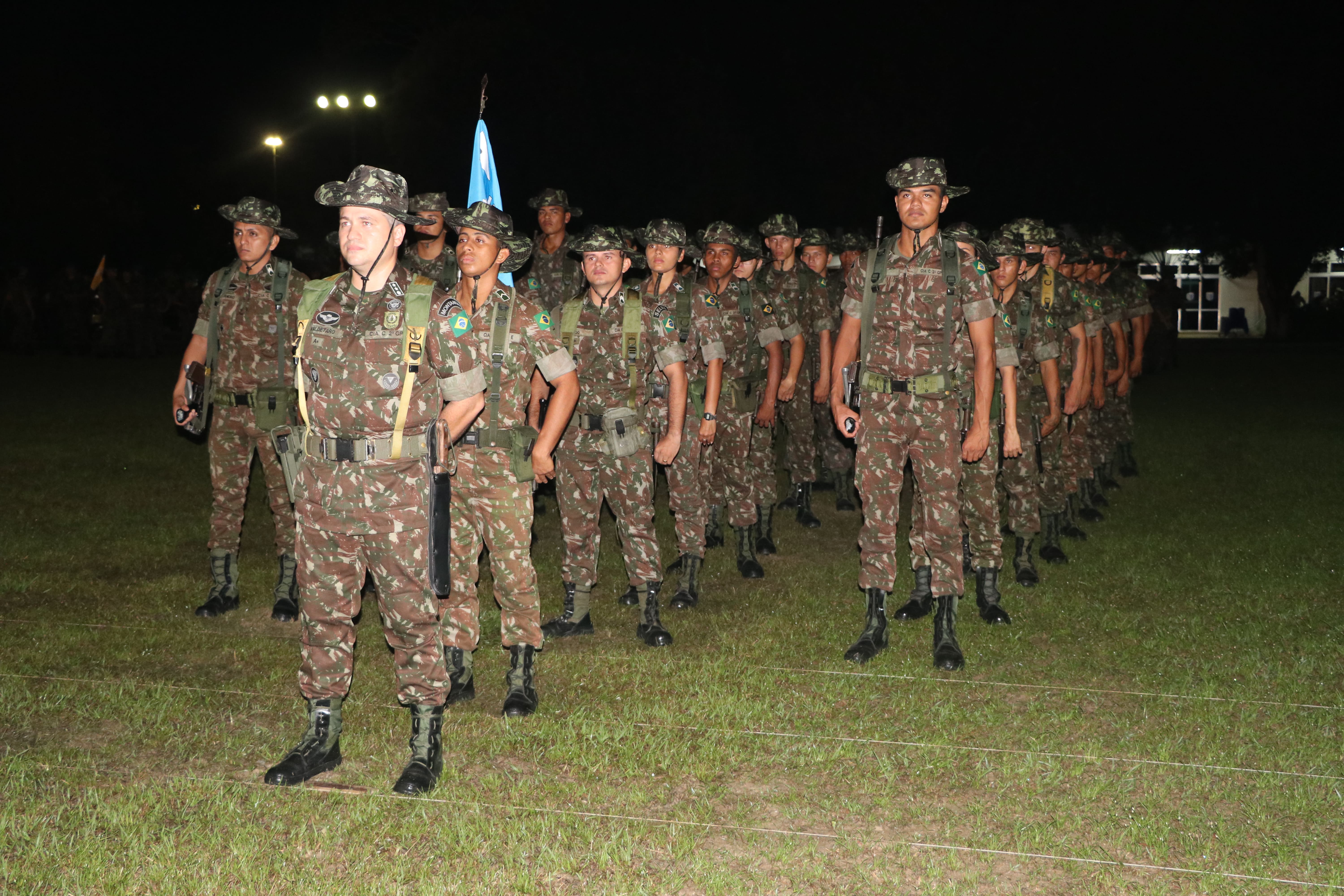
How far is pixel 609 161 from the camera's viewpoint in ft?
106

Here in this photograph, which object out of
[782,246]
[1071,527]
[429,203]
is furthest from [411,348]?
[1071,527]

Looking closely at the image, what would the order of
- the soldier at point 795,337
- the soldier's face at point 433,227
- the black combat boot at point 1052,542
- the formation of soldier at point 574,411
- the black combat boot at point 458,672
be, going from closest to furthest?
the formation of soldier at point 574,411 → the black combat boot at point 458,672 → the soldier's face at point 433,227 → the black combat boot at point 1052,542 → the soldier at point 795,337

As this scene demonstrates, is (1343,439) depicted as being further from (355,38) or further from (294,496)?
(355,38)

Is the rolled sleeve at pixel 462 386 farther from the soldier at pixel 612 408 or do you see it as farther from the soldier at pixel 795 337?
the soldier at pixel 795 337

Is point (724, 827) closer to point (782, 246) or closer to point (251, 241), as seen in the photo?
point (251, 241)

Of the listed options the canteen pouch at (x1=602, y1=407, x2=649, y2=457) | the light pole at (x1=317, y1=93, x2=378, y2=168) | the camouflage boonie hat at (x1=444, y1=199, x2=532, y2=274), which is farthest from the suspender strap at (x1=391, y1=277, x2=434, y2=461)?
the light pole at (x1=317, y1=93, x2=378, y2=168)

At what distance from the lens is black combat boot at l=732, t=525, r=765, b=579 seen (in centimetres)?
925

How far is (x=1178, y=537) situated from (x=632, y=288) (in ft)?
19.4

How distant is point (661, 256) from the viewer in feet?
24.9

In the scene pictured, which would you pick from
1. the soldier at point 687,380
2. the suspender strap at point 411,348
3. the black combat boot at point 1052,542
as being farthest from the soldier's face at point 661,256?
the black combat boot at point 1052,542

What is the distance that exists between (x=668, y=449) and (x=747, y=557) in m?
2.48

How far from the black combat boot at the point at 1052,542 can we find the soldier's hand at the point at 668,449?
3913 millimetres

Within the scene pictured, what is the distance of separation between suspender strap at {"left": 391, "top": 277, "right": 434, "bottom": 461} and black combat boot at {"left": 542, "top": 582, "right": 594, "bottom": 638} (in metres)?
2.76

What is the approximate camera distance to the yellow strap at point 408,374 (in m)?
4.78
